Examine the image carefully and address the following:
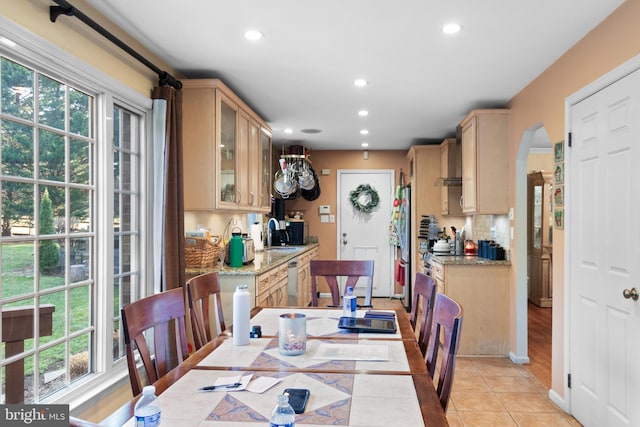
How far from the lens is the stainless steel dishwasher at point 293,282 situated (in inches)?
190

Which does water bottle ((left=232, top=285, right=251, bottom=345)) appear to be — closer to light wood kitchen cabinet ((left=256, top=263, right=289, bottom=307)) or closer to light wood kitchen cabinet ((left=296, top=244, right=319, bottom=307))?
light wood kitchen cabinet ((left=256, top=263, right=289, bottom=307))

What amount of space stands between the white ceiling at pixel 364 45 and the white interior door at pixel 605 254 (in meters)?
0.57

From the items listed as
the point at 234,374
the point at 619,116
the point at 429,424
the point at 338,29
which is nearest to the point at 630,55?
the point at 619,116

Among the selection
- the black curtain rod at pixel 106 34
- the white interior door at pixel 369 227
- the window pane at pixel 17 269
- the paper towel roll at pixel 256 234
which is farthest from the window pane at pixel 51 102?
the white interior door at pixel 369 227

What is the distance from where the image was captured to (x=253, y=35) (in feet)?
8.98

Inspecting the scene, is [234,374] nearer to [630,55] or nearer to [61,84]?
[61,84]

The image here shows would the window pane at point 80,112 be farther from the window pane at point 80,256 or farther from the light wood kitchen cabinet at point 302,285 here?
the light wood kitchen cabinet at point 302,285

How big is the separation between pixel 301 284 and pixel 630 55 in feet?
12.9

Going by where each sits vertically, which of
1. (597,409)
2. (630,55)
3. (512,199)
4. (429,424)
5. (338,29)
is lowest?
(597,409)

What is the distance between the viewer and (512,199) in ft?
13.7

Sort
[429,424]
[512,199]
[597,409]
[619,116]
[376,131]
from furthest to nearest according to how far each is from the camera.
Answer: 1. [376,131]
2. [512,199]
3. [597,409]
4. [619,116]
5. [429,424]

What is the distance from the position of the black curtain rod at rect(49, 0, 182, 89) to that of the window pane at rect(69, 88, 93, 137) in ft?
1.12

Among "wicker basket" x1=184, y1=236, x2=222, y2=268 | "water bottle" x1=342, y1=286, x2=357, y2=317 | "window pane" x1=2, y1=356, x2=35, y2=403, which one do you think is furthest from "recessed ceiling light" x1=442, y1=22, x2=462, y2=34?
"window pane" x1=2, y1=356, x2=35, y2=403

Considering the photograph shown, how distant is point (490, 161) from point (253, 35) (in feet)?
8.67
